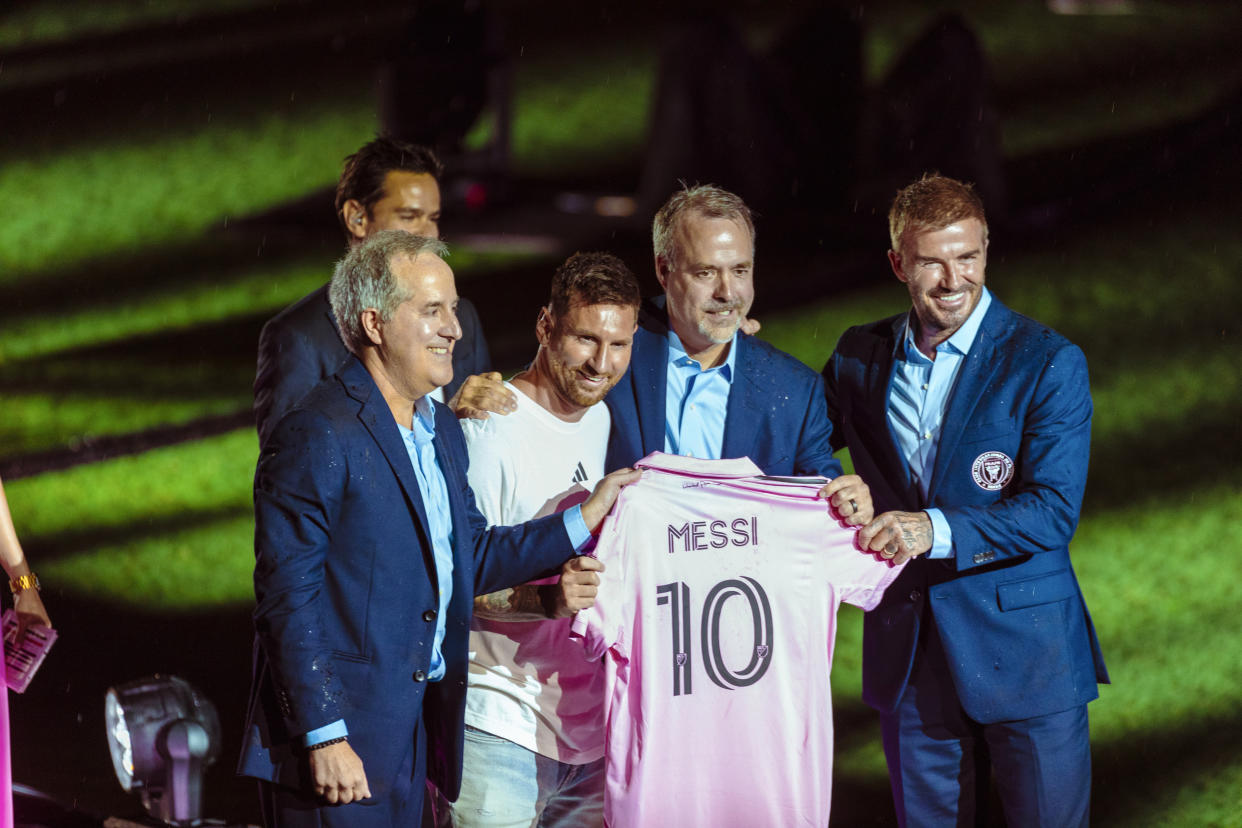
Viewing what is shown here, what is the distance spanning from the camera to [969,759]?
2.73 m

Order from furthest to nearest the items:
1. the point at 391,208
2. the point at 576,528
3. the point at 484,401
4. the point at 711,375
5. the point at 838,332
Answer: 1. the point at 838,332
2. the point at 391,208
3. the point at 711,375
4. the point at 484,401
5. the point at 576,528

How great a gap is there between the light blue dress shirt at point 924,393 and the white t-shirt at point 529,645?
2.45ft

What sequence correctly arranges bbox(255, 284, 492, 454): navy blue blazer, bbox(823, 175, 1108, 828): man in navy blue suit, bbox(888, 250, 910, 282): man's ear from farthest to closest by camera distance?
bbox(255, 284, 492, 454): navy blue blazer
bbox(888, 250, 910, 282): man's ear
bbox(823, 175, 1108, 828): man in navy blue suit

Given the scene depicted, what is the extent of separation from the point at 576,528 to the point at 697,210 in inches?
30.9

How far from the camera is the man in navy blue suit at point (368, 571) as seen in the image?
6.57ft

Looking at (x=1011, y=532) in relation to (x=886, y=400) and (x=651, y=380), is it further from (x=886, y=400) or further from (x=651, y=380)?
(x=651, y=380)

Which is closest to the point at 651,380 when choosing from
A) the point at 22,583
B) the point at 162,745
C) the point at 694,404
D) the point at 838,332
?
the point at 694,404

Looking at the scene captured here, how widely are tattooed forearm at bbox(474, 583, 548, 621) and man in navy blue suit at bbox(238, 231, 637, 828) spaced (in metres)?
0.21

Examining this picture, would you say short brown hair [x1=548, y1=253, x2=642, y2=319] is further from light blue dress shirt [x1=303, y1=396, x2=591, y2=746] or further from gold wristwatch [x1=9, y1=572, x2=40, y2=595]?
gold wristwatch [x1=9, y1=572, x2=40, y2=595]

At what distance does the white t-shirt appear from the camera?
2432 millimetres

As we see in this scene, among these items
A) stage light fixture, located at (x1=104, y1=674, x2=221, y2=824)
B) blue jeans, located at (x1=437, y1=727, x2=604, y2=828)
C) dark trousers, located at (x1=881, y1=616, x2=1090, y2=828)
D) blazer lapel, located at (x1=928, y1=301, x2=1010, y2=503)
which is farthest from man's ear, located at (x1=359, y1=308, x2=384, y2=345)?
stage light fixture, located at (x1=104, y1=674, x2=221, y2=824)

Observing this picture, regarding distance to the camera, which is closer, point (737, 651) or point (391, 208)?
point (737, 651)

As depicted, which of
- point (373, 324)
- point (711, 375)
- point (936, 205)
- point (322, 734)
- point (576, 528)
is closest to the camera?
point (322, 734)

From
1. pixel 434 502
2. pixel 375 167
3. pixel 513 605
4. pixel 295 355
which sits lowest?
pixel 513 605
